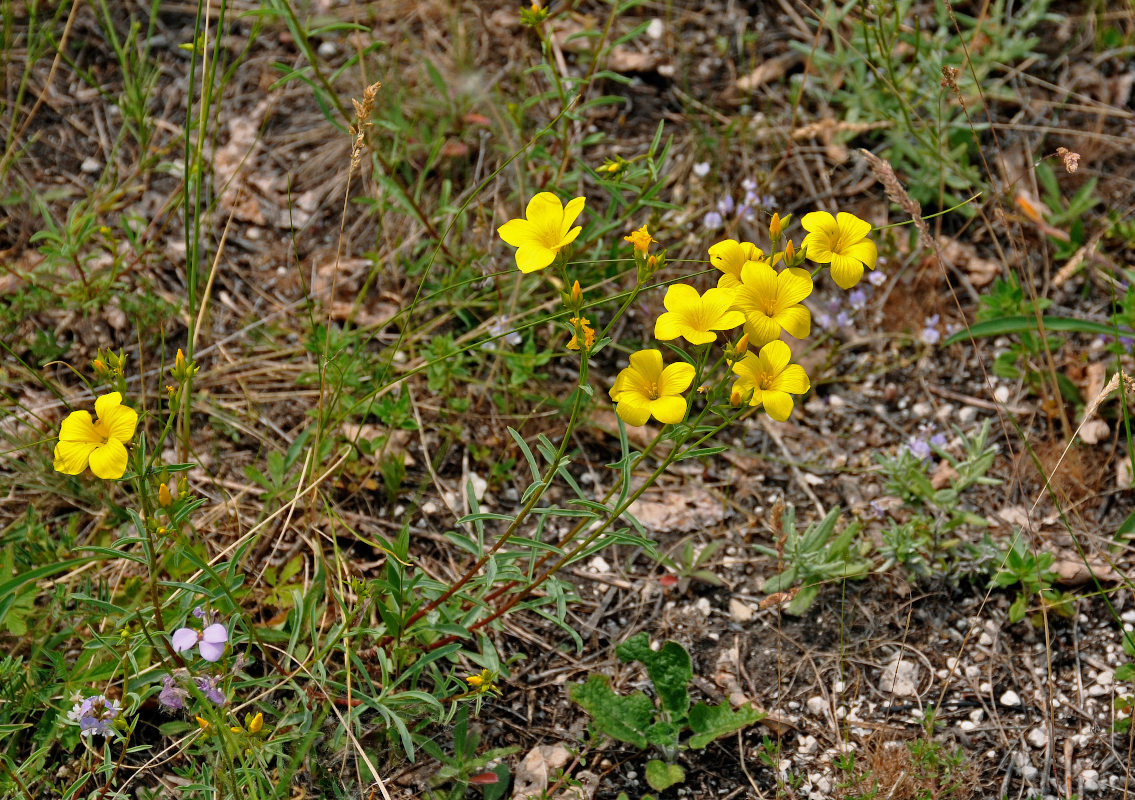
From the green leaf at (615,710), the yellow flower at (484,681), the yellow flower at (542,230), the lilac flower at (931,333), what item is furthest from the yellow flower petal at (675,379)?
the lilac flower at (931,333)

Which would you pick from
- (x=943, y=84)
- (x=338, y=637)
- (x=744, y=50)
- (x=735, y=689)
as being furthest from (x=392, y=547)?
(x=744, y=50)

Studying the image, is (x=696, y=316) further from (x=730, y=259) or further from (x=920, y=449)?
(x=920, y=449)

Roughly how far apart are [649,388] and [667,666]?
3.00 ft

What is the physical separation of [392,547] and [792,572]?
118 centimetres

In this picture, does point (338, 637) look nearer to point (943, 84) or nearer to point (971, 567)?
point (971, 567)

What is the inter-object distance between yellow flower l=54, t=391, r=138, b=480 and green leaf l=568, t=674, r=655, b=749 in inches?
49.9

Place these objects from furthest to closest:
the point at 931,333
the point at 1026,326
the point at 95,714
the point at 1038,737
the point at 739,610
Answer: the point at 931,333 < the point at 1026,326 < the point at 739,610 < the point at 1038,737 < the point at 95,714

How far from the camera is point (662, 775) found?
230 centimetres

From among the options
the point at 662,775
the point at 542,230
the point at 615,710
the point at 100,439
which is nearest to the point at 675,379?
the point at 542,230

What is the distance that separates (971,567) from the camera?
2.70 metres

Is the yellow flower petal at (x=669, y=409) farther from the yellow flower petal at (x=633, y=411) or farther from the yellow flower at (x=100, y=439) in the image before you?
the yellow flower at (x=100, y=439)

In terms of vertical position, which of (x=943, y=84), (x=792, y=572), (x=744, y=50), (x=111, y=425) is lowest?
(x=792, y=572)

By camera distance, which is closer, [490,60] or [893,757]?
[893,757]

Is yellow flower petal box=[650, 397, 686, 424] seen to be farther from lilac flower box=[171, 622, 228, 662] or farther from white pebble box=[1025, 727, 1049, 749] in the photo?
white pebble box=[1025, 727, 1049, 749]
